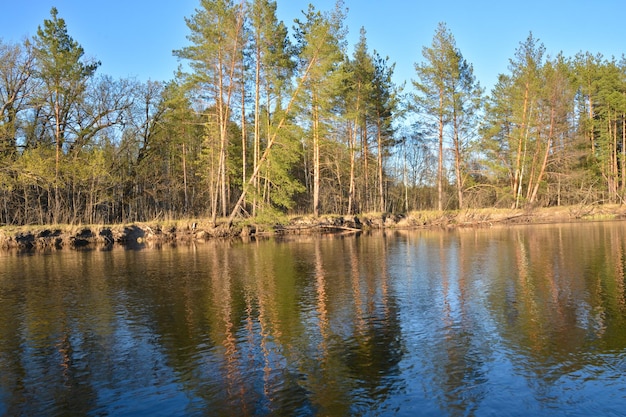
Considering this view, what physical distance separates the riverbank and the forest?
1928 mm

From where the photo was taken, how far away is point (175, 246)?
1254 inches

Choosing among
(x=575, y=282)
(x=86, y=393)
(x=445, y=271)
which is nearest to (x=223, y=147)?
(x=445, y=271)

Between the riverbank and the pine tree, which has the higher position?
the pine tree

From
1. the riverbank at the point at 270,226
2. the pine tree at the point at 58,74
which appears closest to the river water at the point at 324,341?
the riverbank at the point at 270,226

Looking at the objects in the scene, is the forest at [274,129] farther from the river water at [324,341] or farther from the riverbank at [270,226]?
the river water at [324,341]

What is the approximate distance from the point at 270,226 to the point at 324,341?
1096 inches

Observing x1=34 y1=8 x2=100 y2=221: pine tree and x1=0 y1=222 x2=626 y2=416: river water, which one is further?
x1=34 y1=8 x2=100 y2=221: pine tree

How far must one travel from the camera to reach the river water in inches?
284

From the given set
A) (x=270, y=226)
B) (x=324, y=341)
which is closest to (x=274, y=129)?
(x=270, y=226)

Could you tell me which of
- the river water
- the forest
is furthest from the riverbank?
the river water

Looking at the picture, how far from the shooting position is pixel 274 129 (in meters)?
35.2

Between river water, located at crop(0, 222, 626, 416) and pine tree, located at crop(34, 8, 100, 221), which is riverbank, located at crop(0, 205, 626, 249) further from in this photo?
river water, located at crop(0, 222, 626, 416)

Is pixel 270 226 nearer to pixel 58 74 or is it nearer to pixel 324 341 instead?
pixel 58 74

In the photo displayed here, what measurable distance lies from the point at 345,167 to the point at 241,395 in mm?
44513
